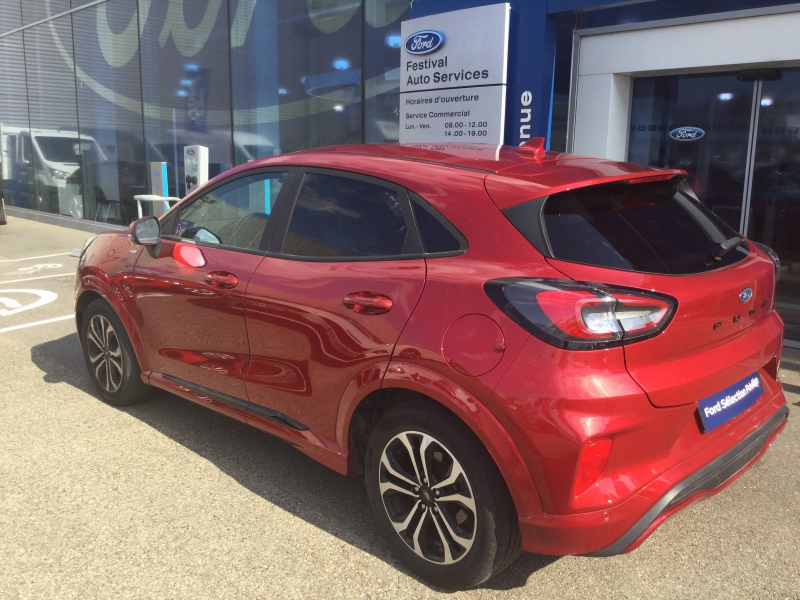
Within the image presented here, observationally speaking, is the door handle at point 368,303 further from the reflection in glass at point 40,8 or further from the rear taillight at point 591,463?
the reflection in glass at point 40,8

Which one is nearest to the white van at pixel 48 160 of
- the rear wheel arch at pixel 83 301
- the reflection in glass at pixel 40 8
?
the reflection in glass at pixel 40 8

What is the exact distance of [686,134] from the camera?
7656 mm

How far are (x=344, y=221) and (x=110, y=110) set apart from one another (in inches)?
555

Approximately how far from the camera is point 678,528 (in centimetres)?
309

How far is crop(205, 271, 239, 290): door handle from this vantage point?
337cm

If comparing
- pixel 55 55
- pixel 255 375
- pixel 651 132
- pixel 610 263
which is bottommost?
pixel 255 375

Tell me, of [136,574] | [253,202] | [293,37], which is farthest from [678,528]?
[293,37]

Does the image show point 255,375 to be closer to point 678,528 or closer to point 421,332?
point 421,332

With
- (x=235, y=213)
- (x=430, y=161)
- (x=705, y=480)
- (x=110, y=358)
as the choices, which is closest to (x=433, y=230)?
(x=430, y=161)

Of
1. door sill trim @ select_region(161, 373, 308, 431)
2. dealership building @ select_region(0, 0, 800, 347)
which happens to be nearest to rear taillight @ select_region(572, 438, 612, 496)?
door sill trim @ select_region(161, 373, 308, 431)

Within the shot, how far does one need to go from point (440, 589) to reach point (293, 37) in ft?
31.1

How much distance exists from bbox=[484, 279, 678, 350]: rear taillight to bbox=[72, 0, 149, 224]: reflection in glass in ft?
44.3

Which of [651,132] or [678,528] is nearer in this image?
[678,528]

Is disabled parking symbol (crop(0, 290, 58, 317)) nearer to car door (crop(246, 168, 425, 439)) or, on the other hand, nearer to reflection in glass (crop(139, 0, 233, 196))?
reflection in glass (crop(139, 0, 233, 196))
